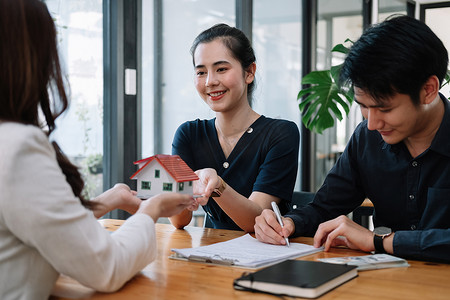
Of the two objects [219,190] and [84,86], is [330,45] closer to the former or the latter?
[84,86]

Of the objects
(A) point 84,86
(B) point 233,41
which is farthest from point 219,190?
(A) point 84,86

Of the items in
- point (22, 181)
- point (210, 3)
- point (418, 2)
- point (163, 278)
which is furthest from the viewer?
point (418, 2)

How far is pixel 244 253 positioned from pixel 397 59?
0.73 metres

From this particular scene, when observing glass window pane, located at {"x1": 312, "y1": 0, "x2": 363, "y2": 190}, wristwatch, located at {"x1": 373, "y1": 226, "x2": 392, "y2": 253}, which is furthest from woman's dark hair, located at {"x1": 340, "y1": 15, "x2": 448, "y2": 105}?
glass window pane, located at {"x1": 312, "y1": 0, "x2": 363, "y2": 190}

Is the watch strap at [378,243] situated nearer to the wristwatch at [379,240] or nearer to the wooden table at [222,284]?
the wristwatch at [379,240]

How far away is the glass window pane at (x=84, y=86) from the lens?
283cm

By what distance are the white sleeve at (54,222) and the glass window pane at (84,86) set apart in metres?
1.89

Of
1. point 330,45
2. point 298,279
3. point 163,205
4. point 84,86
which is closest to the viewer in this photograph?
point 298,279

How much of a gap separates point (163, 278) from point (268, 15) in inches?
153

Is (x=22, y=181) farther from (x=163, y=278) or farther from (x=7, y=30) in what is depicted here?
(x=163, y=278)

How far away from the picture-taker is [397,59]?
60.0 inches

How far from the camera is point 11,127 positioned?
0.97 metres

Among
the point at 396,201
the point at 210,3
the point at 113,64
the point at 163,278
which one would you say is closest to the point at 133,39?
the point at 113,64

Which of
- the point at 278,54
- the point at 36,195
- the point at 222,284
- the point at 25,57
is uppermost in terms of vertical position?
the point at 278,54
